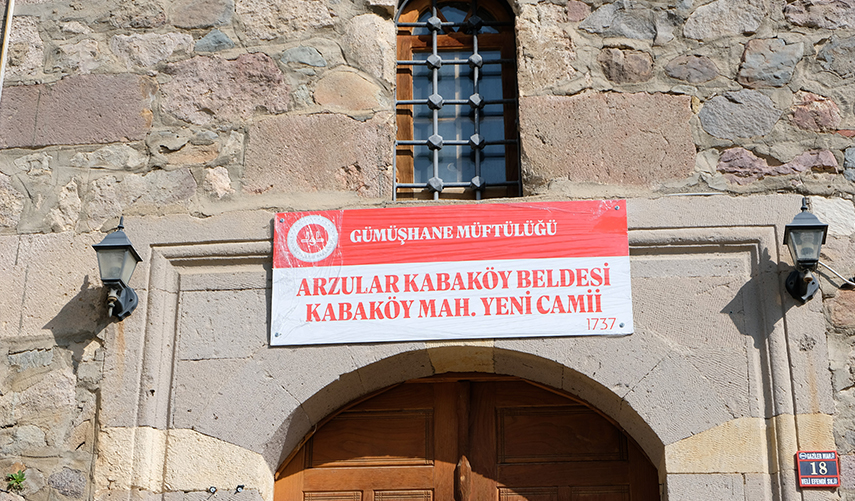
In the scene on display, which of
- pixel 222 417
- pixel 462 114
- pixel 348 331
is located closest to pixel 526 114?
pixel 462 114

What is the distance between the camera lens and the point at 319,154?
3883mm

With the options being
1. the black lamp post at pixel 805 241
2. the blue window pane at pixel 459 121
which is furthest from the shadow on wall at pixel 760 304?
the blue window pane at pixel 459 121

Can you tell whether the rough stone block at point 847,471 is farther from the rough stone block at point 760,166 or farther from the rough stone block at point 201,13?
the rough stone block at point 201,13

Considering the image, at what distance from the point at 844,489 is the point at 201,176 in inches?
108

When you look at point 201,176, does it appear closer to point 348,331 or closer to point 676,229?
point 348,331

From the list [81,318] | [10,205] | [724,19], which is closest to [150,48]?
[10,205]

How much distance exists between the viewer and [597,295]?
356 centimetres

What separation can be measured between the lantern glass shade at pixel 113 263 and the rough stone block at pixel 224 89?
713 millimetres

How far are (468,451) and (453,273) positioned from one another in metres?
0.72

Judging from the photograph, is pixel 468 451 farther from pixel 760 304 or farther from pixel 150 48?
pixel 150 48

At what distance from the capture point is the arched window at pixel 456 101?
13.1 ft

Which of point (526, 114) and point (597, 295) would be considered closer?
point (597, 295)

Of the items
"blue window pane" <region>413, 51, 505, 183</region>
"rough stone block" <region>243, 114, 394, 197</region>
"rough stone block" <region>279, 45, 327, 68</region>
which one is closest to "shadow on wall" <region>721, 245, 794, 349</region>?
"blue window pane" <region>413, 51, 505, 183</region>

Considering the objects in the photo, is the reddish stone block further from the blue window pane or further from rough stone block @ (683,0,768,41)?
the blue window pane
